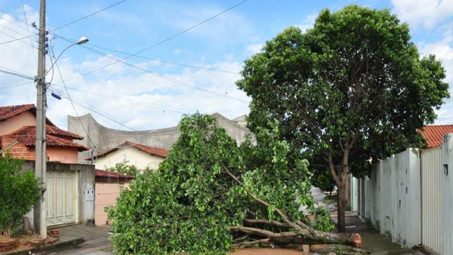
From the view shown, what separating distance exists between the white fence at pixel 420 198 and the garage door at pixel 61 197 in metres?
12.1

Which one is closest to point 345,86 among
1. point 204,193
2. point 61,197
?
point 204,193

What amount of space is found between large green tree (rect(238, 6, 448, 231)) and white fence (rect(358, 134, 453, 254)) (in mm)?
1493

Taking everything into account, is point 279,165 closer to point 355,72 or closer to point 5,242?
point 355,72

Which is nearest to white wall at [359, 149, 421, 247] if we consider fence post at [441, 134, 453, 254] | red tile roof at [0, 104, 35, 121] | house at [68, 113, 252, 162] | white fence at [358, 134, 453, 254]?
white fence at [358, 134, 453, 254]

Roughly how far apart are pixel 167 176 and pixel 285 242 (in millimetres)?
3504

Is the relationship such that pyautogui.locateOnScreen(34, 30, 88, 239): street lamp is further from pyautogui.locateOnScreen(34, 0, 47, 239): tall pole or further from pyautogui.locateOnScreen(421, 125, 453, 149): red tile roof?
pyautogui.locateOnScreen(421, 125, 453, 149): red tile roof

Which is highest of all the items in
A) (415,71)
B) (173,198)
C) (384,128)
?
(415,71)

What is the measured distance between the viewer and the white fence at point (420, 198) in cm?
1012

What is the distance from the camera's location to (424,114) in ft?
60.2

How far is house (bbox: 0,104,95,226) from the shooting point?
21391 mm

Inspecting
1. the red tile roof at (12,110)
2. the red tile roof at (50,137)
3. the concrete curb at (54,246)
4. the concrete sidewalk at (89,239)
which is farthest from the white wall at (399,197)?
the red tile roof at (12,110)

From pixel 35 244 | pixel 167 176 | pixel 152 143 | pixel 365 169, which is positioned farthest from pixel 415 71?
pixel 152 143

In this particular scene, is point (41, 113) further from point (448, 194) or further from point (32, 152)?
point (448, 194)

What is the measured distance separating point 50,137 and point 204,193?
13322 millimetres
